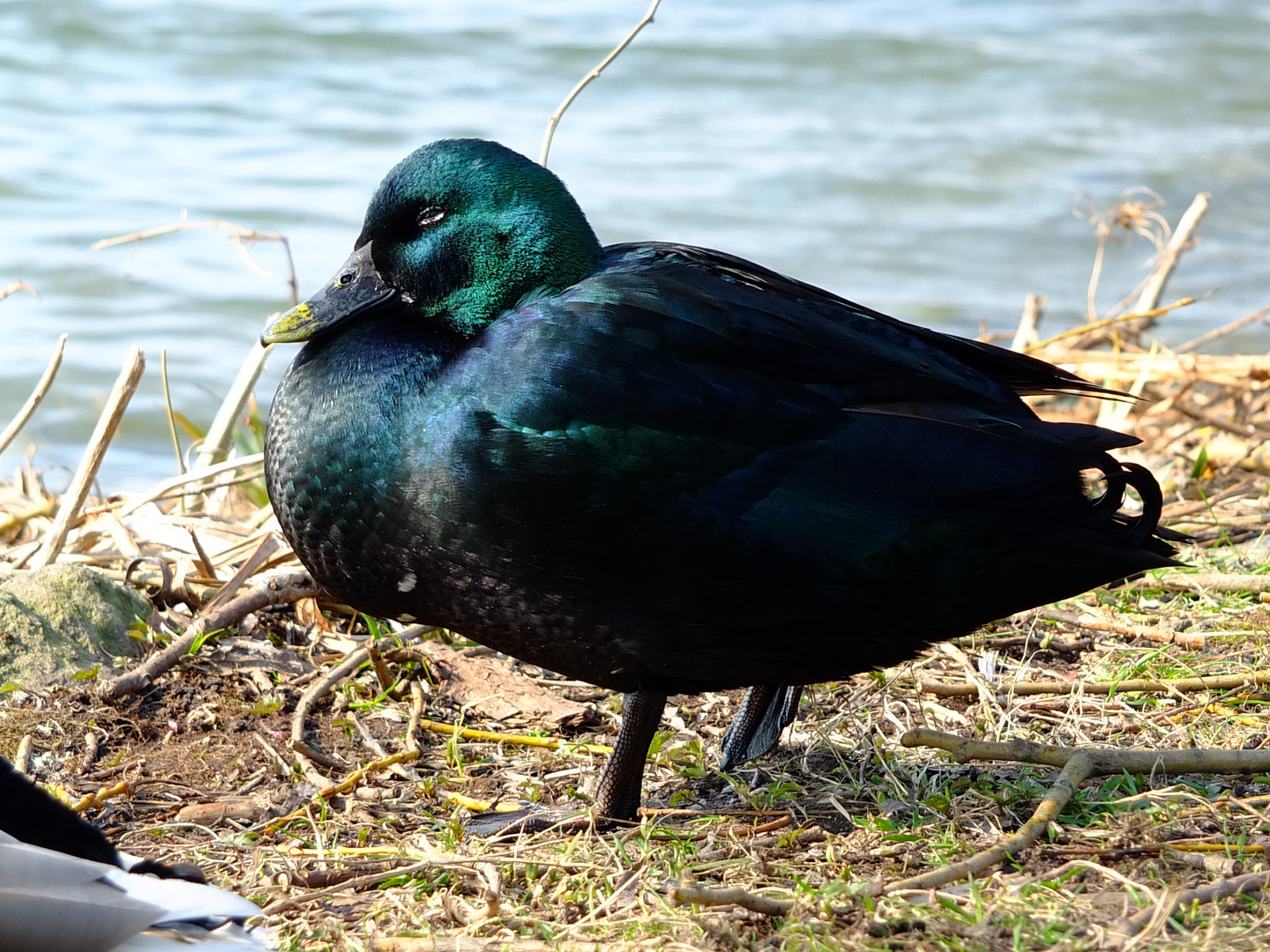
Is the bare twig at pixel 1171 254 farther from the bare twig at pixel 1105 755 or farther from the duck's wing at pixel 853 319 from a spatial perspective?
the bare twig at pixel 1105 755

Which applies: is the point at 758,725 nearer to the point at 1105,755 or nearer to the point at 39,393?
the point at 1105,755

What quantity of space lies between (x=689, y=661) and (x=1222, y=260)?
7780 millimetres

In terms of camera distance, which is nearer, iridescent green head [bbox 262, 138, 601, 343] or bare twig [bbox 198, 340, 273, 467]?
iridescent green head [bbox 262, 138, 601, 343]

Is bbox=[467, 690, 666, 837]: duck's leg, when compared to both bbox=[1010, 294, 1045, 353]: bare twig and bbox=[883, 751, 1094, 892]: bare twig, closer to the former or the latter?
bbox=[883, 751, 1094, 892]: bare twig

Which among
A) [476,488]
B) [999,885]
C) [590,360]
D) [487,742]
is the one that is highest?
[590,360]

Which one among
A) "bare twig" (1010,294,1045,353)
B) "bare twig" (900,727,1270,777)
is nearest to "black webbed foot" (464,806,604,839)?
"bare twig" (900,727,1270,777)

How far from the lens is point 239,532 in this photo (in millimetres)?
3963

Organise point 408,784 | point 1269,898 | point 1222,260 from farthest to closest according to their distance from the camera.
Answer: point 1222,260 < point 408,784 < point 1269,898

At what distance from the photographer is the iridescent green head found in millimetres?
2695

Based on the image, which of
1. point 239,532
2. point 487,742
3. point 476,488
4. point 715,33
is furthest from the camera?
point 715,33

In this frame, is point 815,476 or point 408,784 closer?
point 815,476

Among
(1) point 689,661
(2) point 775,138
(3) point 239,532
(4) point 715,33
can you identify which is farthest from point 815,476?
(4) point 715,33

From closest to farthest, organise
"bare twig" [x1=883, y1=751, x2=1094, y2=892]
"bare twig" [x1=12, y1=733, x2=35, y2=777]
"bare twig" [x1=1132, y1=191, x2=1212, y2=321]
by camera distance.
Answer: "bare twig" [x1=883, y1=751, x2=1094, y2=892] → "bare twig" [x1=12, y1=733, x2=35, y2=777] → "bare twig" [x1=1132, y1=191, x2=1212, y2=321]

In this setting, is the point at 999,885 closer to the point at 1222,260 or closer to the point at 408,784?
the point at 408,784
